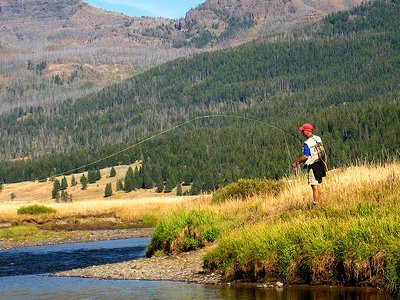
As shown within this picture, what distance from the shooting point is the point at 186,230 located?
86.7ft

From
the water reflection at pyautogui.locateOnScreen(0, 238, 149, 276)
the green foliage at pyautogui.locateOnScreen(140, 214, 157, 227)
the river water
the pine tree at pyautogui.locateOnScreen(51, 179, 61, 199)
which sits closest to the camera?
the river water

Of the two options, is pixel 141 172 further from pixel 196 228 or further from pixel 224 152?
pixel 196 228

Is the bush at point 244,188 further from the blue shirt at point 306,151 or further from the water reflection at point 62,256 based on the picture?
the blue shirt at point 306,151

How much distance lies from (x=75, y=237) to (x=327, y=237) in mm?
35987

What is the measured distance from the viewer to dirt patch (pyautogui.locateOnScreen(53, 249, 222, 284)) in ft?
71.7

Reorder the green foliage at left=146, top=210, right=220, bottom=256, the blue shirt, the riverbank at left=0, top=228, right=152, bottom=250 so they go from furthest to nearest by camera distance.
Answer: the riverbank at left=0, top=228, right=152, bottom=250 → the green foliage at left=146, top=210, right=220, bottom=256 → the blue shirt

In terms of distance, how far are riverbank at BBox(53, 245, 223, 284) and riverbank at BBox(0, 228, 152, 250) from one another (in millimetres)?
20170

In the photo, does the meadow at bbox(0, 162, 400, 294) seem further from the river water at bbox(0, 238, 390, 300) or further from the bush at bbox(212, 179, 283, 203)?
the bush at bbox(212, 179, 283, 203)

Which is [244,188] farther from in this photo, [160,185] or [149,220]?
[160,185]

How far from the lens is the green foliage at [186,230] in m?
25.8

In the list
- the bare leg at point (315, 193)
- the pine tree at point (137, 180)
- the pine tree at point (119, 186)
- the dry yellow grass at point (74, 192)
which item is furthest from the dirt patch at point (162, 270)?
the pine tree at point (119, 186)

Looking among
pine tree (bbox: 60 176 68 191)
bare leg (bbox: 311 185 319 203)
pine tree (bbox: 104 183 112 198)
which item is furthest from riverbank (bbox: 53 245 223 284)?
pine tree (bbox: 60 176 68 191)

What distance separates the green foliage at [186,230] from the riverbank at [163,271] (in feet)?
1.49

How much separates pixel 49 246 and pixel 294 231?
2887 cm
